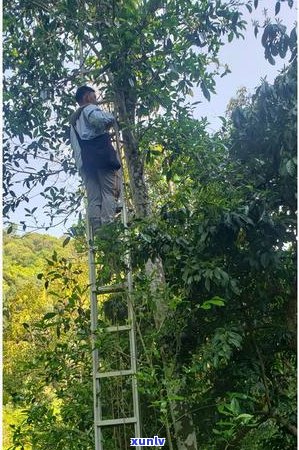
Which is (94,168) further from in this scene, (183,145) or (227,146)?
(227,146)

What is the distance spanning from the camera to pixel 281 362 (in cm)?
223

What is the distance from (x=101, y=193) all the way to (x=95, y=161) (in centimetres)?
13

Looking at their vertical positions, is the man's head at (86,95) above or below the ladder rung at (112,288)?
above

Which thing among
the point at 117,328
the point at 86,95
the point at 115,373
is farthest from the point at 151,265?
the point at 86,95

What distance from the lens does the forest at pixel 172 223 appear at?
1.84 metres

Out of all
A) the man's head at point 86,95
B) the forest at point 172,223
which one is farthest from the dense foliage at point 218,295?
the man's head at point 86,95

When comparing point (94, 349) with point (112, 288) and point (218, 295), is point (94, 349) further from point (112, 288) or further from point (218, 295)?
point (218, 295)

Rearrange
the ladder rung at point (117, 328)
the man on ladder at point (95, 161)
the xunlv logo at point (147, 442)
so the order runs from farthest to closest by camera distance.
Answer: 1. the man on ladder at point (95, 161)
2. the ladder rung at point (117, 328)
3. the xunlv logo at point (147, 442)

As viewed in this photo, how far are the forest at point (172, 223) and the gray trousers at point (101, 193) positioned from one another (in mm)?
86

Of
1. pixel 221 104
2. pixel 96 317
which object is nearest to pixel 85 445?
pixel 96 317

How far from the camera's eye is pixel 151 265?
216 centimetres

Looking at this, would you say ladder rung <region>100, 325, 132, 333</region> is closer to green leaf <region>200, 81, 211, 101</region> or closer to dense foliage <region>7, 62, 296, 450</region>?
dense foliage <region>7, 62, 296, 450</region>

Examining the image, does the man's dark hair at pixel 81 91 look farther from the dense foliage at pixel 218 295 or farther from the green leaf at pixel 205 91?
the green leaf at pixel 205 91

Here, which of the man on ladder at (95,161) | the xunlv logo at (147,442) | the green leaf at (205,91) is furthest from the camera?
the green leaf at (205,91)
